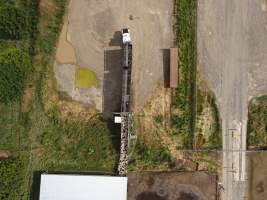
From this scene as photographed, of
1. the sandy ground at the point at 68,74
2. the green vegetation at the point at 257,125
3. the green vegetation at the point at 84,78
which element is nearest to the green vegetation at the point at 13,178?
the sandy ground at the point at 68,74

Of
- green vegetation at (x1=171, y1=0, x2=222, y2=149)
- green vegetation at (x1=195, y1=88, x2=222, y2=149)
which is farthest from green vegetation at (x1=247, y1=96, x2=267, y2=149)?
green vegetation at (x1=171, y1=0, x2=222, y2=149)

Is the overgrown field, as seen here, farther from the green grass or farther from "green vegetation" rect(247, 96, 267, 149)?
"green vegetation" rect(247, 96, 267, 149)

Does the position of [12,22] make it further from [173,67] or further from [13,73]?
[173,67]

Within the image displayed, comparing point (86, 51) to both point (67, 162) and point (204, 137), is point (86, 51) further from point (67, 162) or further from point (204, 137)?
point (204, 137)

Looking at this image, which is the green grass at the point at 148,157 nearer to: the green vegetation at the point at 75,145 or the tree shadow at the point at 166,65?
the green vegetation at the point at 75,145

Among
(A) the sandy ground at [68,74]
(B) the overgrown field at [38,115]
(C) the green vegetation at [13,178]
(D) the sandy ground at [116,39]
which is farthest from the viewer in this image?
(D) the sandy ground at [116,39]

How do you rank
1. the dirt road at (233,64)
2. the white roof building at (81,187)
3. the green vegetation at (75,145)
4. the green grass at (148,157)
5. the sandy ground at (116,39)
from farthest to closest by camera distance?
the dirt road at (233,64), the sandy ground at (116,39), the green grass at (148,157), the green vegetation at (75,145), the white roof building at (81,187)

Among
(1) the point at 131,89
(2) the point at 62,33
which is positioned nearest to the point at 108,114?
(1) the point at 131,89
